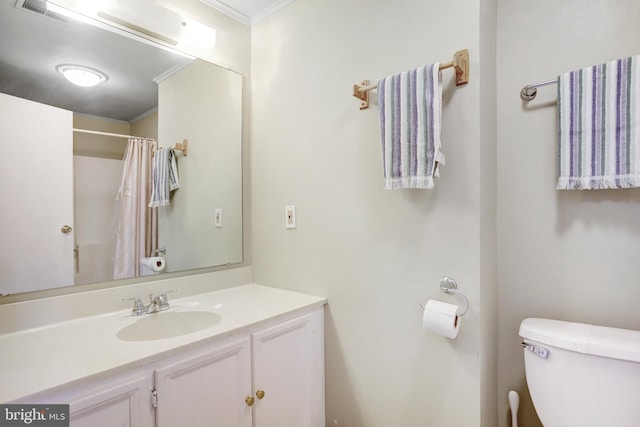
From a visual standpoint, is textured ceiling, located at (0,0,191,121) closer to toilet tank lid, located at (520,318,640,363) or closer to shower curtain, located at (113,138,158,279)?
shower curtain, located at (113,138,158,279)

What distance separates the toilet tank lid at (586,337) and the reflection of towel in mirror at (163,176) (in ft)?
5.71

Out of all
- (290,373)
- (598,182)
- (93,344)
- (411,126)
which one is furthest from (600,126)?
(93,344)

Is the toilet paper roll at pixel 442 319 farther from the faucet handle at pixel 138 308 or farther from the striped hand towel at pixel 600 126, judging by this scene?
the faucet handle at pixel 138 308

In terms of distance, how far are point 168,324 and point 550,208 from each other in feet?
5.77

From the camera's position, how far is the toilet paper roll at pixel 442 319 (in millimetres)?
1098

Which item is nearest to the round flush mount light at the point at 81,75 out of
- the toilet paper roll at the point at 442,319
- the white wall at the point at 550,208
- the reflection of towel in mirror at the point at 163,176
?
the reflection of towel in mirror at the point at 163,176

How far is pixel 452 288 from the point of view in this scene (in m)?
1.18

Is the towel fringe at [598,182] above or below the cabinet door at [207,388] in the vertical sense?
above

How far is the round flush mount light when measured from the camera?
131 cm

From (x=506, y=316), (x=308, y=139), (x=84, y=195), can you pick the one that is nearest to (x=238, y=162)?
(x=308, y=139)

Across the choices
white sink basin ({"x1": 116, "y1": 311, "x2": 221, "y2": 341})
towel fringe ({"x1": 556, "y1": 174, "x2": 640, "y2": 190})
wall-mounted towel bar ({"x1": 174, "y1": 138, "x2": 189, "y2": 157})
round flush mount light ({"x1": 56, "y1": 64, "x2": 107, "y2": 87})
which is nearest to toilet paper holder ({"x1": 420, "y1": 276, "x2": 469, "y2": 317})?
towel fringe ({"x1": 556, "y1": 174, "x2": 640, "y2": 190})

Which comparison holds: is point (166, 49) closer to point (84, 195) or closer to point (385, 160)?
point (84, 195)

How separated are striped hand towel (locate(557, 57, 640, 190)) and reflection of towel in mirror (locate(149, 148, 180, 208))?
1791 millimetres

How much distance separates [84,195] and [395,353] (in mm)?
1524
